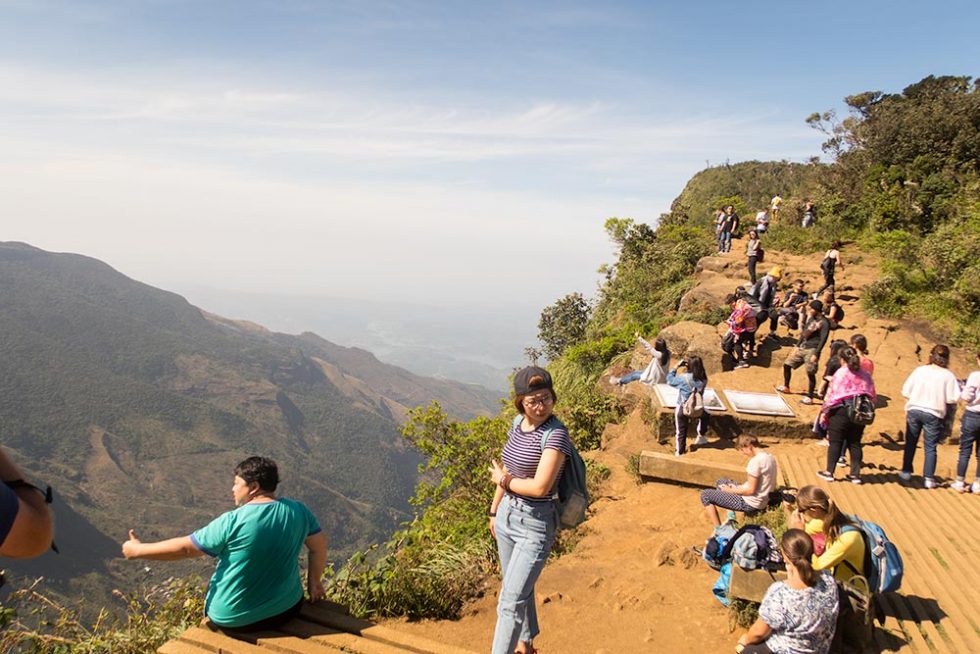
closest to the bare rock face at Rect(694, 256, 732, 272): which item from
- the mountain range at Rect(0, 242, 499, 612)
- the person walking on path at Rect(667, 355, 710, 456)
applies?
the person walking on path at Rect(667, 355, 710, 456)

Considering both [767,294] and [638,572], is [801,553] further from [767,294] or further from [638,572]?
[767,294]

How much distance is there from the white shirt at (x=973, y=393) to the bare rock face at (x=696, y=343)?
199 inches

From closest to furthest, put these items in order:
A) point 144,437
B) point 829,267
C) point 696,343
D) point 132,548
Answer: point 132,548
point 696,343
point 829,267
point 144,437

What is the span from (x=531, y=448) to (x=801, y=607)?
2.00 m

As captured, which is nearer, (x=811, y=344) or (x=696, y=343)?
(x=811, y=344)

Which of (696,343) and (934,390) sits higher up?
(696,343)

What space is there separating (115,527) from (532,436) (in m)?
121

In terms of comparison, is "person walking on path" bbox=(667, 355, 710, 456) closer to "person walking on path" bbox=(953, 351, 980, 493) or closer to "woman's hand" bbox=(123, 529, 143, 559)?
"person walking on path" bbox=(953, 351, 980, 493)

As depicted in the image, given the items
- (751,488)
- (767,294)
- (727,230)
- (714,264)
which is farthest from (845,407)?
(727,230)

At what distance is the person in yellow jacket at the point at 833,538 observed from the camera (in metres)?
3.84

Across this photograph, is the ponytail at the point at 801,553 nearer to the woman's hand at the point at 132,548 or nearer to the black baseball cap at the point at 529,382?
the black baseball cap at the point at 529,382

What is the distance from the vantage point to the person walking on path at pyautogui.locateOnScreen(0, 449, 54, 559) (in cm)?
185

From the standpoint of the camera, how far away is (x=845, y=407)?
6.25 metres

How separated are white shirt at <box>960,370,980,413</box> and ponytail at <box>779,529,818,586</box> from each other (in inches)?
163
